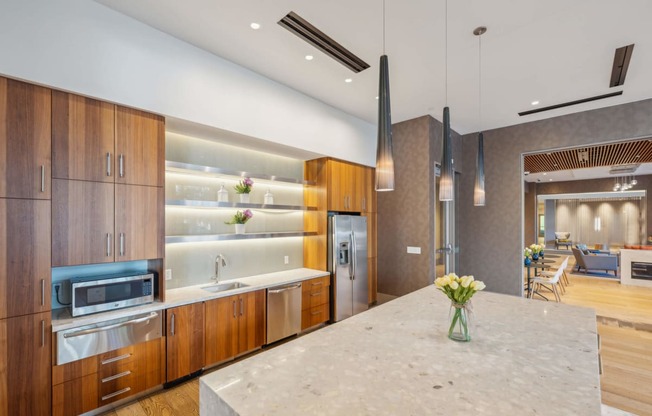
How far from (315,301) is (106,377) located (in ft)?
7.48

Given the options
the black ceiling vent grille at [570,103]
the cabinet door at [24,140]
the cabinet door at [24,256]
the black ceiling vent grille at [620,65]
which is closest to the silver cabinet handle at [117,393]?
the cabinet door at [24,256]

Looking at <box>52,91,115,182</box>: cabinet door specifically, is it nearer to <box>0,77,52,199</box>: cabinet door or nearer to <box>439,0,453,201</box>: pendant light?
<box>0,77,52,199</box>: cabinet door

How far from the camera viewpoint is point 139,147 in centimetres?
245

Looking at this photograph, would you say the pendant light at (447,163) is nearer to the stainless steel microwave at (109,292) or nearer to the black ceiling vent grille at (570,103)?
the stainless steel microwave at (109,292)

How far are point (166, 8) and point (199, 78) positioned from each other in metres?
0.61

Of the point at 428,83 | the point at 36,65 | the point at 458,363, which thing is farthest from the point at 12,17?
the point at 428,83

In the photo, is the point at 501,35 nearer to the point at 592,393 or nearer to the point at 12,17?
the point at 592,393

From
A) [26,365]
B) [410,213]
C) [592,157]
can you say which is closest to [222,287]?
[26,365]

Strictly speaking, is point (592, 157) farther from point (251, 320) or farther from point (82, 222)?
point (82, 222)

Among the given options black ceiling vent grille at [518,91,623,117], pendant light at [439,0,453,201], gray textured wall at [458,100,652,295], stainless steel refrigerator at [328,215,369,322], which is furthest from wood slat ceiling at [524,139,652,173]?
pendant light at [439,0,453,201]

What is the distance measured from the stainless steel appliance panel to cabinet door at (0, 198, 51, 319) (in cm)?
27

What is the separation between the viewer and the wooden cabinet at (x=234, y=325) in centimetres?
282

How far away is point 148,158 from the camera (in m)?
2.51

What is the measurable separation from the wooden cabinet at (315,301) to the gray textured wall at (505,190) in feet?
10.2
